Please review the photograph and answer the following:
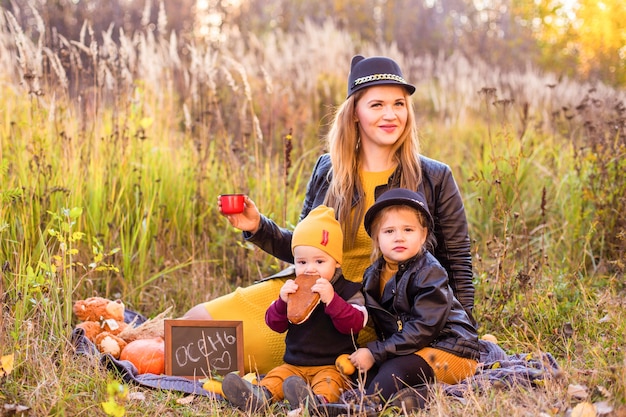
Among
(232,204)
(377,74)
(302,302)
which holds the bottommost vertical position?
(302,302)

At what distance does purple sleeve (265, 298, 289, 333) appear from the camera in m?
3.32

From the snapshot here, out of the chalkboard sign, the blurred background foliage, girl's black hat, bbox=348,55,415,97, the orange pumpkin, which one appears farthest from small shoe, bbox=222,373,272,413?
the blurred background foliage

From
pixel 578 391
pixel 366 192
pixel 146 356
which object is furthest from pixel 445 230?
pixel 146 356

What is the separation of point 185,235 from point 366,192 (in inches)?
69.7

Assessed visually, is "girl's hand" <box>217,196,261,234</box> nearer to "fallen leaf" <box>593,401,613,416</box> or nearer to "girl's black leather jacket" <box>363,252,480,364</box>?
"girl's black leather jacket" <box>363,252,480,364</box>

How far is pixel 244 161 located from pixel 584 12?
13.0 metres

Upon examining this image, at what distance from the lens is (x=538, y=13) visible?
1758cm

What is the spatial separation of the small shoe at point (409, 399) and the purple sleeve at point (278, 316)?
2.08 feet

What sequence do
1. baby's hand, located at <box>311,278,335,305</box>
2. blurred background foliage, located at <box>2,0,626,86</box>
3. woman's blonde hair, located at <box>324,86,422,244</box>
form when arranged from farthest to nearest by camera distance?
blurred background foliage, located at <box>2,0,626,86</box> → woman's blonde hair, located at <box>324,86,422,244</box> → baby's hand, located at <box>311,278,335,305</box>

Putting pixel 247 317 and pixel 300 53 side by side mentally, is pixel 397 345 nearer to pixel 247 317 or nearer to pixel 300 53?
pixel 247 317

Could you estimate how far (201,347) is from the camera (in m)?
3.68

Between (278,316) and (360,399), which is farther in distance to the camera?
(278,316)

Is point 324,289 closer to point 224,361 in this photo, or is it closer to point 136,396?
point 224,361

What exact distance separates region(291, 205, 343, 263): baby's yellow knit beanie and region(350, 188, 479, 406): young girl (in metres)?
0.19
